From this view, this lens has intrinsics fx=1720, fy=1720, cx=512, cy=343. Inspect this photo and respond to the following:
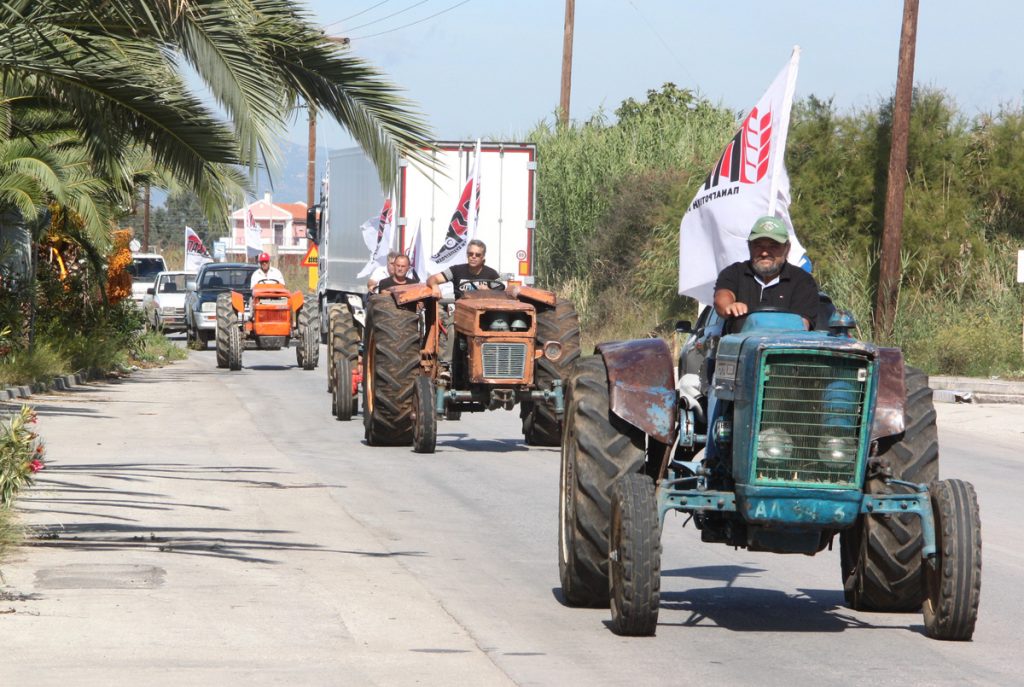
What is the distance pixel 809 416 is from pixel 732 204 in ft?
12.7

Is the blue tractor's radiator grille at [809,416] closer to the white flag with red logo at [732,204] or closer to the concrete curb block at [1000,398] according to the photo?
the white flag with red logo at [732,204]

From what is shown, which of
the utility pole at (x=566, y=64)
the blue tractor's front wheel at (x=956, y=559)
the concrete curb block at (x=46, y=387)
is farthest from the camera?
the utility pole at (x=566, y=64)

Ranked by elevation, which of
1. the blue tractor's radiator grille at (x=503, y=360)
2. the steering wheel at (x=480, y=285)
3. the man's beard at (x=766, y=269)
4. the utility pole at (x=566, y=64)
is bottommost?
the blue tractor's radiator grille at (x=503, y=360)

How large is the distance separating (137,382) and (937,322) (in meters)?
13.2

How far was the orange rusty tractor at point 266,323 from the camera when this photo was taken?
30734 mm

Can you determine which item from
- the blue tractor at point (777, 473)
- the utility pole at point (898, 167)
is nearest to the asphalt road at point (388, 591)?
the blue tractor at point (777, 473)

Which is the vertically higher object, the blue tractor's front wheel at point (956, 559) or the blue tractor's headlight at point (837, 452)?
the blue tractor's headlight at point (837, 452)

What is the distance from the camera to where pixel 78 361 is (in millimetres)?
28016

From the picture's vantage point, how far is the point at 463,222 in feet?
75.1

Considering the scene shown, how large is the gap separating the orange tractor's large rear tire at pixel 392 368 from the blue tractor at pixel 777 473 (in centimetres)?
801

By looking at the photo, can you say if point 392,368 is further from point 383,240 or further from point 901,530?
point 383,240

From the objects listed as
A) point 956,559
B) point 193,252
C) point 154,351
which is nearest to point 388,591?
point 956,559

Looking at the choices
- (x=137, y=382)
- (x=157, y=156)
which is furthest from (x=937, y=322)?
(x=157, y=156)

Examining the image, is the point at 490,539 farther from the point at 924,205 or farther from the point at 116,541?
the point at 924,205
